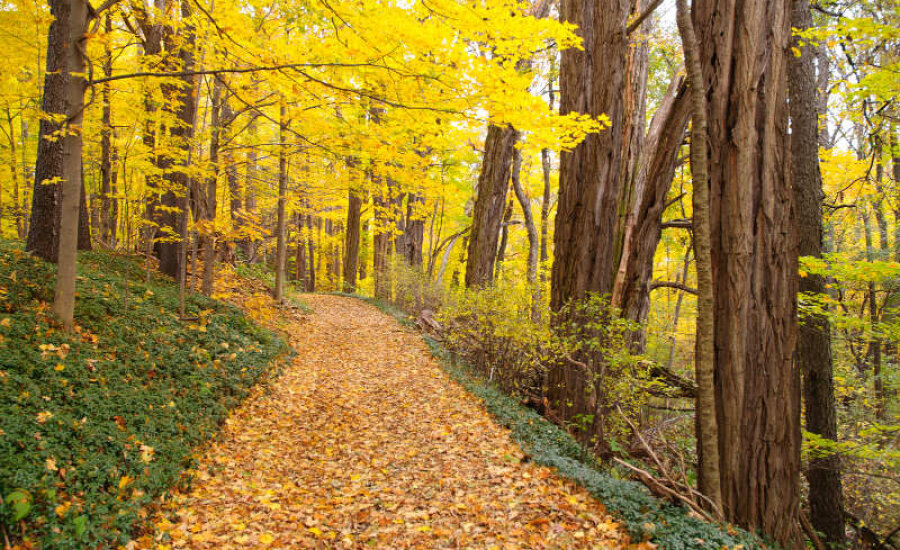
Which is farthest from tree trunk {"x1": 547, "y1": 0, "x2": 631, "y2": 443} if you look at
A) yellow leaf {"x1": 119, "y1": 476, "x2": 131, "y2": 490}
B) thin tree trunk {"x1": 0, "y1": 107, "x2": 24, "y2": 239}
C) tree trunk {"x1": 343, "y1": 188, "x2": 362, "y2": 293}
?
thin tree trunk {"x1": 0, "y1": 107, "x2": 24, "y2": 239}

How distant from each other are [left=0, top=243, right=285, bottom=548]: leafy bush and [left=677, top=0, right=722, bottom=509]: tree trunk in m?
4.16

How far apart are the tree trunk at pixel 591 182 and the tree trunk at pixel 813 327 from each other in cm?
230

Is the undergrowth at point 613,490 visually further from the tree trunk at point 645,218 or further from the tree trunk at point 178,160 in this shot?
the tree trunk at point 178,160

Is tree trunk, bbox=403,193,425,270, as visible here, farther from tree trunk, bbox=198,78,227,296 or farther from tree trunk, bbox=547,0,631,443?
tree trunk, bbox=547,0,631,443

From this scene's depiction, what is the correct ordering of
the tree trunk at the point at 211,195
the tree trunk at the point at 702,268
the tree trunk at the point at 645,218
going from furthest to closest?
1. the tree trunk at the point at 211,195
2. the tree trunk at the point at 645,218
3. the tree trunk at the point at 702,268

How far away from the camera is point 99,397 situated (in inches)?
155

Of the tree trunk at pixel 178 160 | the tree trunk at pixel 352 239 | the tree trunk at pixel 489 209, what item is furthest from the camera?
the tree trunk at pixel 352 239

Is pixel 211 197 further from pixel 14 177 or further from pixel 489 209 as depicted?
pixel 14 177

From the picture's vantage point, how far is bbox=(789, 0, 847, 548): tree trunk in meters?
5.52

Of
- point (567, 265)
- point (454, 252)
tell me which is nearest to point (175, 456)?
point (567, 265)

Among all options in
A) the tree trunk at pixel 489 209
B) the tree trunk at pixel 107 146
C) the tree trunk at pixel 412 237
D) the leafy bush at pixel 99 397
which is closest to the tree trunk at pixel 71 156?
the leafy bush at pixel 99 397

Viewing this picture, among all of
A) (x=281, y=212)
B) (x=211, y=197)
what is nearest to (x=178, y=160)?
(x=211, y=197)

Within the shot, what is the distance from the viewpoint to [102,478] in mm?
3164

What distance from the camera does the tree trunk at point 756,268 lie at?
11.5ft
